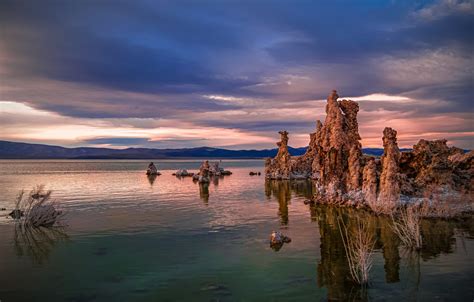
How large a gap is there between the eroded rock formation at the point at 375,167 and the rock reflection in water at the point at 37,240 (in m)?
28.0

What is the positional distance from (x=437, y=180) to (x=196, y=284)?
28074mm

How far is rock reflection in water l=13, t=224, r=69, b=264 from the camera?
22.5 m

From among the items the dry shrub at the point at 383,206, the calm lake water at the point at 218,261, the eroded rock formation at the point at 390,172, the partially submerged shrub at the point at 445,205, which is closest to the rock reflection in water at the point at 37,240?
the calm lake water at the point at 218,261

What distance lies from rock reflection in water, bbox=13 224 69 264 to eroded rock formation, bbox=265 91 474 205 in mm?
28022

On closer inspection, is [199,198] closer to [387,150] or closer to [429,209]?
[387,150]

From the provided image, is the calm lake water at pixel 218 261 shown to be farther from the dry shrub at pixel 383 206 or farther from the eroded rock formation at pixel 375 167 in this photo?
the eroded rock formation at pixel 375 167

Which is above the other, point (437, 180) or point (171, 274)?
point (437, 180)

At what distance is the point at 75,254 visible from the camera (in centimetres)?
2252

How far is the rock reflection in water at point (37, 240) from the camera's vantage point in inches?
888

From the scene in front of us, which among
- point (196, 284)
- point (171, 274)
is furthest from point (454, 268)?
point (171, 274)

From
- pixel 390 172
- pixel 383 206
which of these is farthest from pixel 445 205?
pixel 390 172

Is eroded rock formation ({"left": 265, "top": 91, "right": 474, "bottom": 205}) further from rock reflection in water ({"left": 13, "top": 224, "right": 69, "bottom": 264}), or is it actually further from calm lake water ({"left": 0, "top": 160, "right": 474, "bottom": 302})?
rock reflection in water ({"left": 13, "top": 224, "right": 69, "bottom": 264})

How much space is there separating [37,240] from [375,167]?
31.6 metres

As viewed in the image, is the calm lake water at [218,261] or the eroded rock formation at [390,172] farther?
the eroded rock formation at [390,172]
